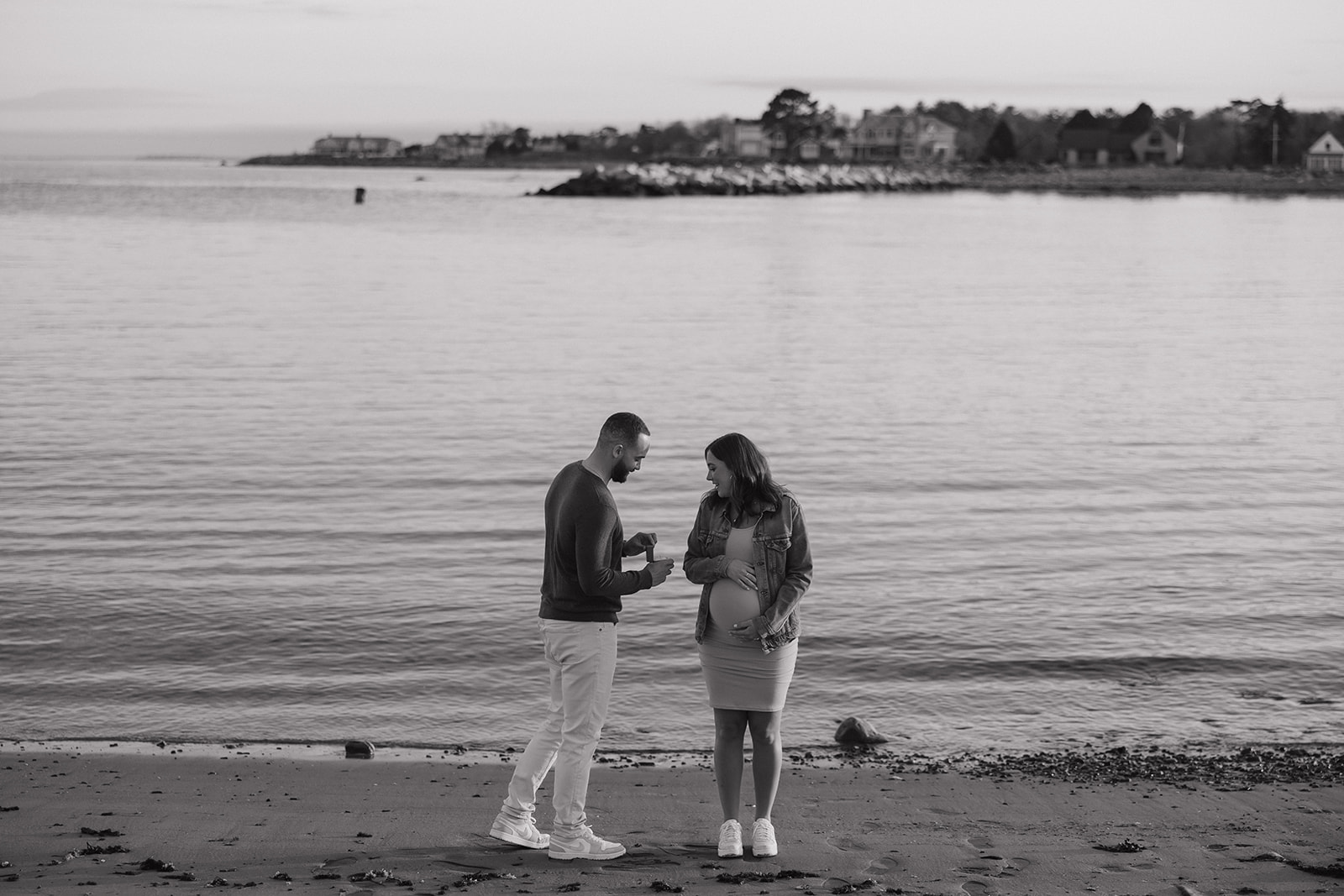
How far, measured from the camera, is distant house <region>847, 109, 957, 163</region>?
189375 mm

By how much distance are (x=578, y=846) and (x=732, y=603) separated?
1285 mm

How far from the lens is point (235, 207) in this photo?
97.2 meters

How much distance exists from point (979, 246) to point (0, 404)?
50139 millimetres

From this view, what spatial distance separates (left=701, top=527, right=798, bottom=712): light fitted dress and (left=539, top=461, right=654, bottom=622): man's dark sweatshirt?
35 cm

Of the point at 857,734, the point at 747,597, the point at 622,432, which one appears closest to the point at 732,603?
the point at 747,597

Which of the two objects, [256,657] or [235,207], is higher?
[235,207]

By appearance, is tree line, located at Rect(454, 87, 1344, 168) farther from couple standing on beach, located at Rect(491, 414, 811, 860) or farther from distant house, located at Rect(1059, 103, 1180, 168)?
couple standing on beach, located at Rect(491, 414, 811, 860)

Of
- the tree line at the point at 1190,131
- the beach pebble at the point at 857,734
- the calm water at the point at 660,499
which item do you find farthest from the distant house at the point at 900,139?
the beach pebble at the point at 857,734

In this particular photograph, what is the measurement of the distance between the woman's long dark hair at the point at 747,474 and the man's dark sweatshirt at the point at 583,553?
51 centimetres

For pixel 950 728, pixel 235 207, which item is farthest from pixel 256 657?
pixel 235 207

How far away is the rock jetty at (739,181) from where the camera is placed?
4983 inches

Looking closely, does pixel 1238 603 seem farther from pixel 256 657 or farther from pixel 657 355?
pixel 657 355

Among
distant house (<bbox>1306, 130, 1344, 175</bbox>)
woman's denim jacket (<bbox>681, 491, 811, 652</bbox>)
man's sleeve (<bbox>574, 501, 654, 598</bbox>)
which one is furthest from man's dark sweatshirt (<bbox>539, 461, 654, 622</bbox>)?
distant house (<bbox>1306, 130, 1344, 175</bbox>)

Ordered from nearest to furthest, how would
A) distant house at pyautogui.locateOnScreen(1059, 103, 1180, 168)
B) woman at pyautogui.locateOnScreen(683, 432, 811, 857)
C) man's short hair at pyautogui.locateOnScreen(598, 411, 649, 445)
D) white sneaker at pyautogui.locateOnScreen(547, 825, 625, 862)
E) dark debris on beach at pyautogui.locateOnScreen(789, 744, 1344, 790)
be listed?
man's short hair at pyautogui.locateOnScreen(598, 411, 649, 445), woman at pyautogui.locateOnScreen(683, 432, 811, 857), white sneaker at pyautogui.locateOnScreen(547, 825, 625, 862), dark debris on beach at pyautogui.locateOnScreen(789, 744, 1344, 790), distant house at pyautogui.locateOnScreen(1059, 103, 1180, 168)
